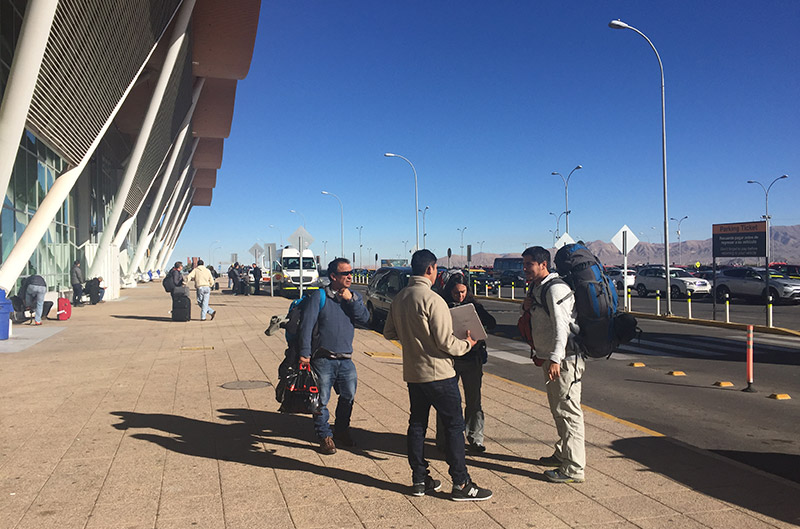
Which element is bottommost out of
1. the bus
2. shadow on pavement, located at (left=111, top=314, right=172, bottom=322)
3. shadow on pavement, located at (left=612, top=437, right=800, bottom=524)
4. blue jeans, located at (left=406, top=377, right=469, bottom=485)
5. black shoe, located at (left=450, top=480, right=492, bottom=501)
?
shadow on pavement, located at (left=612, top=437, right=800, bottom=524)

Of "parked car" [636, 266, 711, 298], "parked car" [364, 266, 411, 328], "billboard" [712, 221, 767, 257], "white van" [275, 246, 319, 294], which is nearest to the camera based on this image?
"parked car" [364, 266, 411, 328]

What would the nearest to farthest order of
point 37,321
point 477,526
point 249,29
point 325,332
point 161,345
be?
point 477,526
point 325,332
point 161,345
point 37,321
point 249,29

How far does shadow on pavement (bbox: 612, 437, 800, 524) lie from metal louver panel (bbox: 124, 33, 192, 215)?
81.5 ft

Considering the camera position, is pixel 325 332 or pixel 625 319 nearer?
pixel 625 319

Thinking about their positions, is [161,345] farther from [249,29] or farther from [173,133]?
[173,133]

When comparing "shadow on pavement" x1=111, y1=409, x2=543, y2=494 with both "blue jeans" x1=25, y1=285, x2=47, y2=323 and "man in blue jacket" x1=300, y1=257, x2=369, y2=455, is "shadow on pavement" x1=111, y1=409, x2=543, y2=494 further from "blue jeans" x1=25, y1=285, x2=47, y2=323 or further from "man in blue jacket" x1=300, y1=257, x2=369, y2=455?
"blue jeans" x1=25, y1=285, x2=47, y2=323

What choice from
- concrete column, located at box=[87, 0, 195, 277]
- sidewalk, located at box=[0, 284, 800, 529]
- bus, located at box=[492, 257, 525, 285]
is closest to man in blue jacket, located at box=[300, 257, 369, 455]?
sidewalk, located at box=[0, 284, 800, 529]

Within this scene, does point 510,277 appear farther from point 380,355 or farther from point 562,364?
point 562,364

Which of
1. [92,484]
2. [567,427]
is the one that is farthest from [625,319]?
[92,484]

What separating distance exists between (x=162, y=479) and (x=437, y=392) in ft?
7.37

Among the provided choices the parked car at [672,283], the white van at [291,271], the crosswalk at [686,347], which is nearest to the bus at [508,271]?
the parked car at [672,283]

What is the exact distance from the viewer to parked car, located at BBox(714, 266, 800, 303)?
85.4 feet

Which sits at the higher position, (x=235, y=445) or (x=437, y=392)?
(x=437, y=392)

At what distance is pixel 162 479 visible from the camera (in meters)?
4.85
